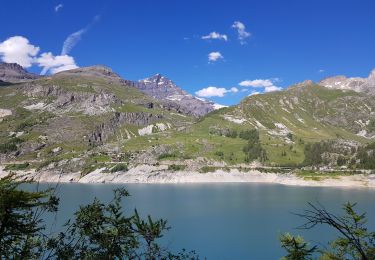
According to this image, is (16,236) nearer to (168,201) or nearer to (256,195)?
(168,201)

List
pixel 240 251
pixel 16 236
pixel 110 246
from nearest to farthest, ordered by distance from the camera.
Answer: pixel 16 236 → pixel 110 246 → pixel 240 251

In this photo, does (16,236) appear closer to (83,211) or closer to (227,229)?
(83,211)

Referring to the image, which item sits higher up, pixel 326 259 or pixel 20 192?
pixel 20 192

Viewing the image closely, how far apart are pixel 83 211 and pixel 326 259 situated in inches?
684

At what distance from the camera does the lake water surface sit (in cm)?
7256

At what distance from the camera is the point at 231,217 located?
351 ft

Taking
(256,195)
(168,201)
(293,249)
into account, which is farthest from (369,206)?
(293,249)

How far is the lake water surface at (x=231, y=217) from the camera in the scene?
72.6m

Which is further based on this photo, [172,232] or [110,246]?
[172,232]

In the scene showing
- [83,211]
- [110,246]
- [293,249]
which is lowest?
[293,249]

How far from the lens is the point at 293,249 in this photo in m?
31.9

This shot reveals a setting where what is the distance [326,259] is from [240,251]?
44.7 m

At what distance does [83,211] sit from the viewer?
663 inches

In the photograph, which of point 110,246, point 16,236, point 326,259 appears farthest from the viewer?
point 326,259
